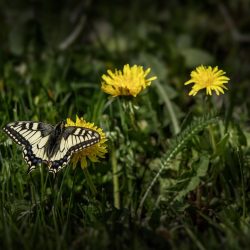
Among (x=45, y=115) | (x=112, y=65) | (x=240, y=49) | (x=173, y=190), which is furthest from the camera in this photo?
(x=240, y=49)

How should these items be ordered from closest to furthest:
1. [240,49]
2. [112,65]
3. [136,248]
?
[136,248], [112,65], [240,49]

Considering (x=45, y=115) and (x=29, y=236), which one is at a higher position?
(x=45, y=115)

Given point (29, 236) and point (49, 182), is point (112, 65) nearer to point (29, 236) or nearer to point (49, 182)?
point (49, 182)

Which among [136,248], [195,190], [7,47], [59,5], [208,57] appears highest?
[59,5]

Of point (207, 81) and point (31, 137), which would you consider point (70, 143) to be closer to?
point (31, 137)

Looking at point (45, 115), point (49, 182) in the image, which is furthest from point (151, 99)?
point (49, 182)

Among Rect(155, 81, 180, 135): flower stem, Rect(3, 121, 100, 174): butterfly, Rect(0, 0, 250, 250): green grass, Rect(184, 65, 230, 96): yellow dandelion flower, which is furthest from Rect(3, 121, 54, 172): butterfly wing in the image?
Rect(155, 81, 180, 135): flower stem
